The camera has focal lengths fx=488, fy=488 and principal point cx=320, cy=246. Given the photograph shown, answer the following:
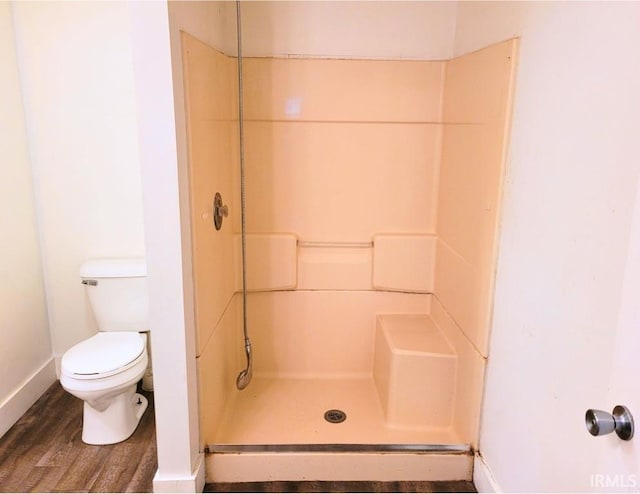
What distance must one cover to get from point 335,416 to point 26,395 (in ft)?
5.03

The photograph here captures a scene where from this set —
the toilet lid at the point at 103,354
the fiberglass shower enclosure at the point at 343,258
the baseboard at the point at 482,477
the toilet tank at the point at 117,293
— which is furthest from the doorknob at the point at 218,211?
the baseboard at the point at 482,477

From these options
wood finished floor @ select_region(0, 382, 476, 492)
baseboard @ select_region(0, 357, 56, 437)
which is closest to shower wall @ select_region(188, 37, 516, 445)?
wood finished floor @ select_region(0, 382, 476, 492)

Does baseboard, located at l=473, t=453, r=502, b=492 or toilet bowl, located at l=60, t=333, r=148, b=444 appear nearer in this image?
baseboard, located at l=473, t=453, r=502, b=492

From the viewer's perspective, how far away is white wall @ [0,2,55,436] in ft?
7.36

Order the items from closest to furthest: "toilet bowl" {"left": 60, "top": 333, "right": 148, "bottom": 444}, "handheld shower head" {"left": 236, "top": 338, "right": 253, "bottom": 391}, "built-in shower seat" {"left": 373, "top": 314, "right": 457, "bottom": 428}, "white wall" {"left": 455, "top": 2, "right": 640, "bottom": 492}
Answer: "white wall" {"left": 455, "top": 2, "right": 640, "bottom": 492}
"toilet bowl" {"left": 60, "top": 333, "right": 148, "bottom": 444}
"built-in shower seat" {"left": 373, "top": 314, "right": 457, "bottom": 428}
"handheld shower head" {"left": 236, "top": 338, "right": 253, "bottom": 391}

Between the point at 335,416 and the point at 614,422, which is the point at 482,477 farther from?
the point at 614,422

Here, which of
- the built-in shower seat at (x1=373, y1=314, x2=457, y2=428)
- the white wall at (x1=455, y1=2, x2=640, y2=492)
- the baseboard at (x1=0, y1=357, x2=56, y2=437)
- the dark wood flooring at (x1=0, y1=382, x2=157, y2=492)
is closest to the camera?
the white wall at (x1=455, y1=2, x2=640, y2=492)

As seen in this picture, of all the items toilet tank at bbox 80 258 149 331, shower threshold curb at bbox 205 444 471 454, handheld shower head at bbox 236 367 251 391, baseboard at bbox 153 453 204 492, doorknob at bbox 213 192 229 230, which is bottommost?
baseboard at bbox 153 453 204 492

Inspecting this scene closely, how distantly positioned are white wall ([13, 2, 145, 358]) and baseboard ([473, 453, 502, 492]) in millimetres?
1869

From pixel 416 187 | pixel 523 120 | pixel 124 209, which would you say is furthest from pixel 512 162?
pixel 124 209

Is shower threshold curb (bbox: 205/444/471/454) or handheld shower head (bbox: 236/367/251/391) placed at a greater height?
handheld shower head (bbox: 236/367/251/391)

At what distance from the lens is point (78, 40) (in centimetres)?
232

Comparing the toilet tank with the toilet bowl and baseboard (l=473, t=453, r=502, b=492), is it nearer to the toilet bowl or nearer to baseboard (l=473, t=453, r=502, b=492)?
the toilet bowl

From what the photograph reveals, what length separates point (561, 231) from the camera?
130 centimetres
